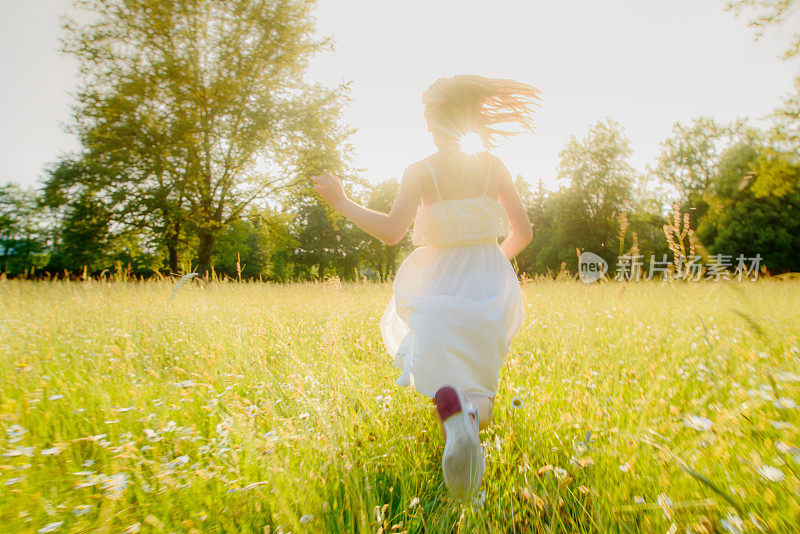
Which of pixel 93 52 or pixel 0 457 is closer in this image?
pixel 0 457

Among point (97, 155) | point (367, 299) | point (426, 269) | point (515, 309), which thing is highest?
point (97, 155)

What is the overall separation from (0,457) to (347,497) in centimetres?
138

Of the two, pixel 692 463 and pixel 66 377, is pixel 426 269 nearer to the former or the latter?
pixel 692 463

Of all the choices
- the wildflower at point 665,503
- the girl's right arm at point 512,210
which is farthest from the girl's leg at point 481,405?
the girl's right arm at point 512,210

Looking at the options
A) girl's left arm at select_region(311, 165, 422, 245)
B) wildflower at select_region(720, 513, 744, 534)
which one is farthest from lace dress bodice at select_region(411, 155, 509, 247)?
wildflower at select_region(720, 513, 744, 534)

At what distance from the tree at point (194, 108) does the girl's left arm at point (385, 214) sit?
15155 mm

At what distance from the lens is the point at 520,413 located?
2354 mm

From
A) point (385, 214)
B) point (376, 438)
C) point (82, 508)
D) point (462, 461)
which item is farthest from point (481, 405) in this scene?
point (82, 508)

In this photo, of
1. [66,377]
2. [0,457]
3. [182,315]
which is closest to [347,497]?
[0,457]

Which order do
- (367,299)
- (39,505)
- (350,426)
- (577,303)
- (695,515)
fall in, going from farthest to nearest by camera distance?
(367,299)
(577,303)
(350,426)
(39,505)
(695,515)

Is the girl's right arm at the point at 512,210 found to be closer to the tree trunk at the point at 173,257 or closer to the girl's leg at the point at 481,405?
the girl's leg at the point at 481,405

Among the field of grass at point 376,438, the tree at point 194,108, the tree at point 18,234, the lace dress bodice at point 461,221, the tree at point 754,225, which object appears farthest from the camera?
the tree at point 18,234

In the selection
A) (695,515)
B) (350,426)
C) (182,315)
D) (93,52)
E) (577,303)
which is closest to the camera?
(695,515)

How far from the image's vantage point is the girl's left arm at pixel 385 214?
220cm
